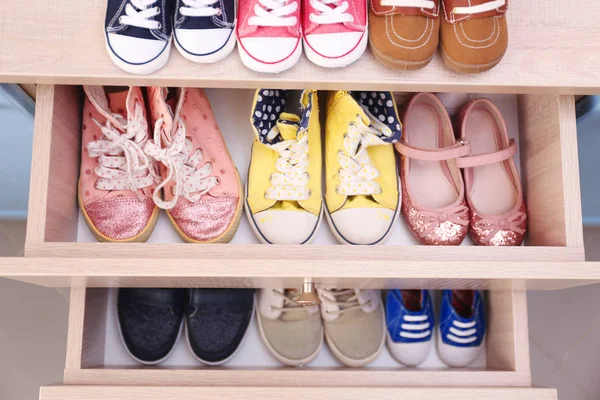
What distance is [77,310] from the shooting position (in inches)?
41.1

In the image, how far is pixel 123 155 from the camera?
1.03 m

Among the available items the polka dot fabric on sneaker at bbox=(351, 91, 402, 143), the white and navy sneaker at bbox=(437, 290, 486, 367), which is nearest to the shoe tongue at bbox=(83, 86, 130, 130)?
the polka dot fabric on sneaker at bbox=(351, 91, 402, 143)

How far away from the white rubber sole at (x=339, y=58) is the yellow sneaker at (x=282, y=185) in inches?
7.4

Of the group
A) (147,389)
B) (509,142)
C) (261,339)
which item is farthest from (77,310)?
(509,142)

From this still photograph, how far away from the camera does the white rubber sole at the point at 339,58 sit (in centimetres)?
79

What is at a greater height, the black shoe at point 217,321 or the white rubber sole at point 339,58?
the white rubber sole at point 339,58

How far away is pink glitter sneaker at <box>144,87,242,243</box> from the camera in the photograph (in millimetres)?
974

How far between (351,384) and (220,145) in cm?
49

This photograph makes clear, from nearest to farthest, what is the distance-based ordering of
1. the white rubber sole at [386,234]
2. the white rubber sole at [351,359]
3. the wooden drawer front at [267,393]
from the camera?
the wooden drawer front at [267,393]
the white rubber sole at [386,234]
the white rubber sole at [351,359]

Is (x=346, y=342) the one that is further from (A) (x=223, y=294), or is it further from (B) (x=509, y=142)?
(B) (x=509, y=142)

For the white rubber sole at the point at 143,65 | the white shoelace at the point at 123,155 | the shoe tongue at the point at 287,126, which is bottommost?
the white shoelace at the point at 123,155

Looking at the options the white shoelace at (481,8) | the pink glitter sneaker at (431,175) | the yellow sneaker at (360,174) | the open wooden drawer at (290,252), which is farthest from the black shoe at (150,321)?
the white shoelace at (481,8)

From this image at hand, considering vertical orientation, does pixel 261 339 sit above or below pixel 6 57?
below

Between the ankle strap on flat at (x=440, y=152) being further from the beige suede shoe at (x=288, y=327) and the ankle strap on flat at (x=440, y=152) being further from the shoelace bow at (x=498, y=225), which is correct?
the beige suede shoe at (x=288, y=327)
